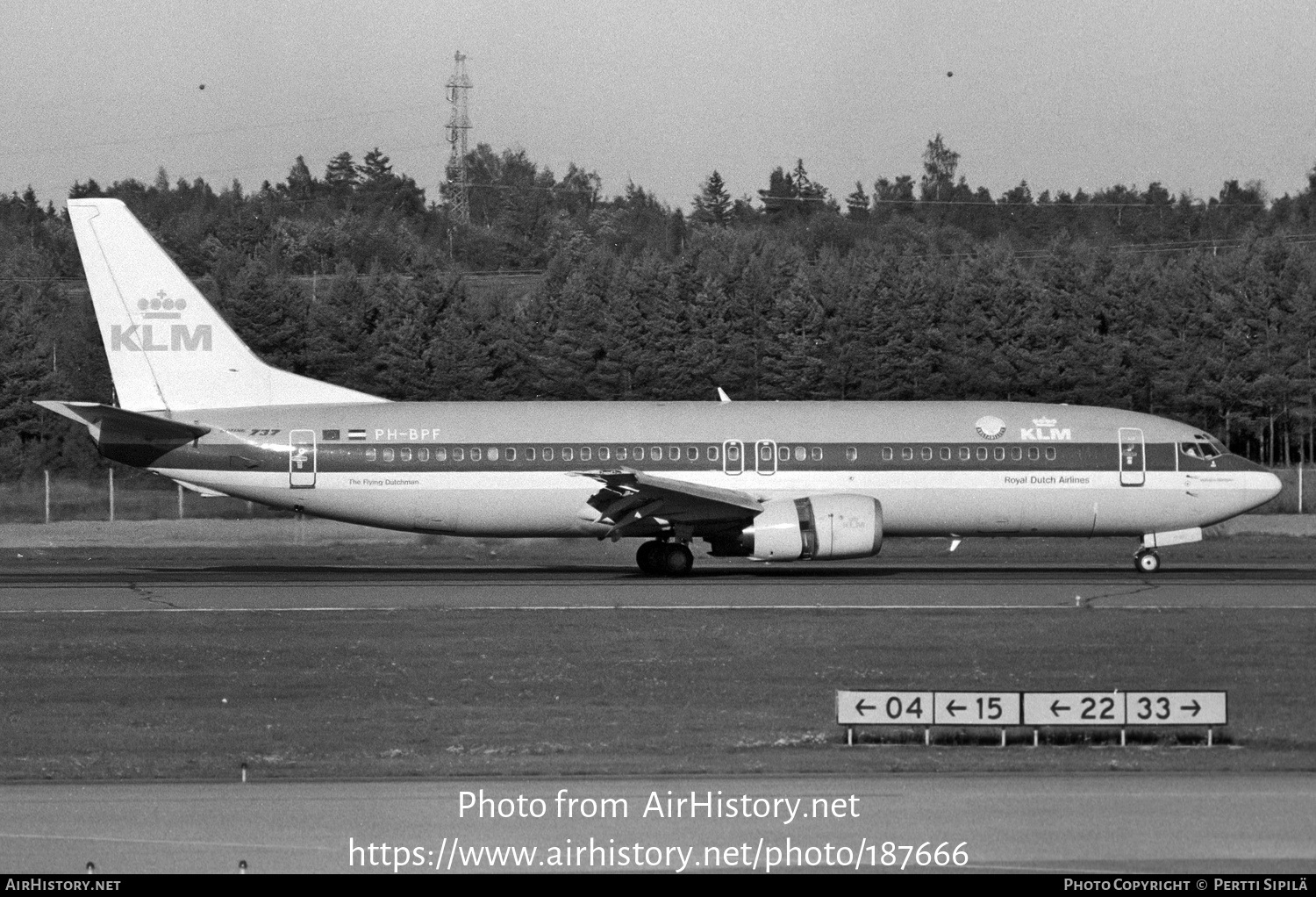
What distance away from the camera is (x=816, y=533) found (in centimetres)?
3077

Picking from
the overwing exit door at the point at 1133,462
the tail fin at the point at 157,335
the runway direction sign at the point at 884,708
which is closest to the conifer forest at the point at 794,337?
the tail fin at the point at 157,335

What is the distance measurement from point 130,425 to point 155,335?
231 centimetres

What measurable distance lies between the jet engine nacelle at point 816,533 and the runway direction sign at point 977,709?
16.1 meters

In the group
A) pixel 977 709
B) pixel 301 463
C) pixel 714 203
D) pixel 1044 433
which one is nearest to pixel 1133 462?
pixel 1044 433

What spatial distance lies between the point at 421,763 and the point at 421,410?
19431mm

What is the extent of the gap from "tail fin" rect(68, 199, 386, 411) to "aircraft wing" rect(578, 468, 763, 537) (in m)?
5.12

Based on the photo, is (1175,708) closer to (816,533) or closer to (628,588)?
(628,588)

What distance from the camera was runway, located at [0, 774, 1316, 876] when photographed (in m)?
10.4

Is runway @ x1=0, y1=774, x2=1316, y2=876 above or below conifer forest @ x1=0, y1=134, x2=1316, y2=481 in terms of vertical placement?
below

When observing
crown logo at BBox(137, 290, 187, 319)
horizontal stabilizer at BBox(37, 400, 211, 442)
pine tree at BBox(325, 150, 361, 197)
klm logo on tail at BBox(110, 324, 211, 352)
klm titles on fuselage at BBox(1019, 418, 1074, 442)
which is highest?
pine tree at BBox(325, 150, 361, 197)

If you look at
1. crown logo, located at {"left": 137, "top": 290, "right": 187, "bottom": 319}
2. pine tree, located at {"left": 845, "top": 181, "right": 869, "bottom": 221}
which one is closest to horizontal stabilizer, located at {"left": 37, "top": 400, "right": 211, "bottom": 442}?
crown logo, located at {"left": 137, "top": 290, "right": 187, "bottom": 319}

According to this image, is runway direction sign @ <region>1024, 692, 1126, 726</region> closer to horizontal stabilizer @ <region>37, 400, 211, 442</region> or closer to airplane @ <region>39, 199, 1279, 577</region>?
airplane @ <region>39, 199, 1279, 577</region>
